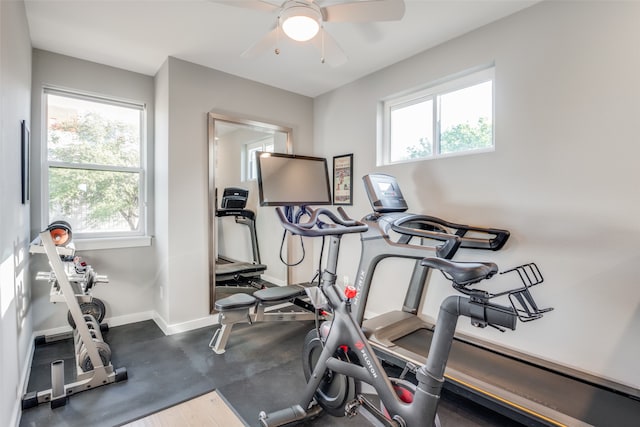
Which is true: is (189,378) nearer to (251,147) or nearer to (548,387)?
(548,387)

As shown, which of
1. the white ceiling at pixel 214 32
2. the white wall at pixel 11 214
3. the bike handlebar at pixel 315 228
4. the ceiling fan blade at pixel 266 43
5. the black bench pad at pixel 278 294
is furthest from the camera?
the black bench pad at pixel 278 294

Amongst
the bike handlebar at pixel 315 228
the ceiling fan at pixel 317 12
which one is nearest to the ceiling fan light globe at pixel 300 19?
the ceiling fan at pixel 317 12

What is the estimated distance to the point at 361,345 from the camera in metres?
1.69

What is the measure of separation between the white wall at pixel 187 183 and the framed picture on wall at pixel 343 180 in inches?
54.4

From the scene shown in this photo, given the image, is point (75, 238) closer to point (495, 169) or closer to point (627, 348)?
point (495, 169)

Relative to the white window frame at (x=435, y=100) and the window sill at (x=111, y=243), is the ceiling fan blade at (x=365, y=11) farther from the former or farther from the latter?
the window sill at (x=111, y=243)

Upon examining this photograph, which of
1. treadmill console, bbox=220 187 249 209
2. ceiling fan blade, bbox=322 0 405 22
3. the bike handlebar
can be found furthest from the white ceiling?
the bike handlebar

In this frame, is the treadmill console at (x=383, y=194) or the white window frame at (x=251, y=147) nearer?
the treadmill console at (x=383, y=194)

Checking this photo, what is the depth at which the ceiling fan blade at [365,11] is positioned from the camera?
185cm

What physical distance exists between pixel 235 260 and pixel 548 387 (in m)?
3.36

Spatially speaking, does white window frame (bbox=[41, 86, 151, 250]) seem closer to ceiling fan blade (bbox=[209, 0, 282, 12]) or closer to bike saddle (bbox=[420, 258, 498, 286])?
ceiling fan blade (bbox=[209, 0, 282, 12])

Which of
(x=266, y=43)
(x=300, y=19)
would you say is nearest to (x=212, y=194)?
(x=266, y=43)

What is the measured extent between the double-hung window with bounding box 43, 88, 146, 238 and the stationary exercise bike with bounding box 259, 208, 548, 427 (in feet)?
8.36

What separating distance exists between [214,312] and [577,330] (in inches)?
127
